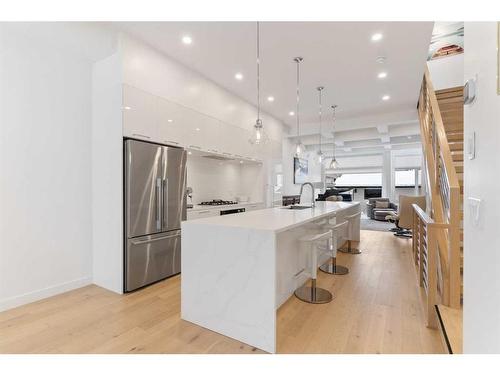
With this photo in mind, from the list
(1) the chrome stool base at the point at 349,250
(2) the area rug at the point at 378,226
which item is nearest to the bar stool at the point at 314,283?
(1) the chrome stool base at the point at 349,250

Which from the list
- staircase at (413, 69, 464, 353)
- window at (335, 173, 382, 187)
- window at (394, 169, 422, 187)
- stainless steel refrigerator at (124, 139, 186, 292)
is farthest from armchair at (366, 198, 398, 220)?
stainless steel refrigerator at (124, 139, 186, 292)

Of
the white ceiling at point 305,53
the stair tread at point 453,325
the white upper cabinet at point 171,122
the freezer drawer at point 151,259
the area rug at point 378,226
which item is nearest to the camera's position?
the stair tread at point 453,325

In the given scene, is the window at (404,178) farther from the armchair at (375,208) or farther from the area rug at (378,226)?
the area rug at (378,226)

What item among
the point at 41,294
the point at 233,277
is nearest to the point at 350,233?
the point at 233,277

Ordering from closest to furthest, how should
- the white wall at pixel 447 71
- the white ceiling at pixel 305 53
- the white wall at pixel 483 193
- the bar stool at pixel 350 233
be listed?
the white wall at pixel 483 193, the white ceiling at pixel 305 53, the bar stool at pixel 350 233, the white wall at pixel 447 71

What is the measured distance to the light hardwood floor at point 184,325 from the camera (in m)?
1.87

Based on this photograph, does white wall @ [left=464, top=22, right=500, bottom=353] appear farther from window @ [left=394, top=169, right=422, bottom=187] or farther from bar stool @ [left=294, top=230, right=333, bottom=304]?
window @ [left=394, top=169, right=422, bottom=187]

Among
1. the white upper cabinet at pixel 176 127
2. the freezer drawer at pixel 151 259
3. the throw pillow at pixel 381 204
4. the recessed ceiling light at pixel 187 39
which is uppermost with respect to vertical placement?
the recessed ceiling light at pixel 187 39

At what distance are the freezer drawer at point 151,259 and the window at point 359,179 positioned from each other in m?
11.3

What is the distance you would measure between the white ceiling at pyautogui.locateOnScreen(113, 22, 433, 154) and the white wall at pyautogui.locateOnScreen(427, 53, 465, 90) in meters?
0.84

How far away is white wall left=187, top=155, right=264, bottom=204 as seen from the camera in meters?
4.55
